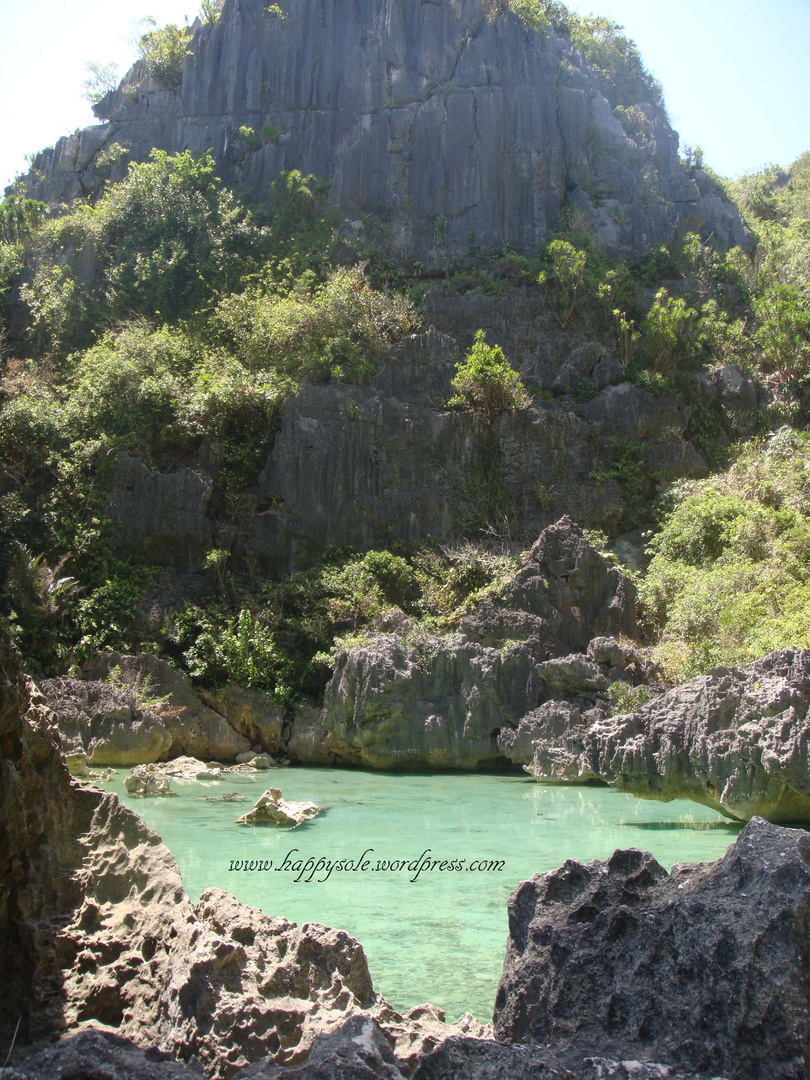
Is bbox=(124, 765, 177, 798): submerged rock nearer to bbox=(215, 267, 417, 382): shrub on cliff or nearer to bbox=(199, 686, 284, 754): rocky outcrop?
bbox=(199, 686, 284, 754): rocky outcrop

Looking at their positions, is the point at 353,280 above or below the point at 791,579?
above

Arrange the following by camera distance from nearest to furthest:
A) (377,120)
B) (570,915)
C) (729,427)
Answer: (570,915) → (729,427) → (377,120)

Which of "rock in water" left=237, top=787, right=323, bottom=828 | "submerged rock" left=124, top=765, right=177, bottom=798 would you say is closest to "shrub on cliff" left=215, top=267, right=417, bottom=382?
"submerged rock" left=124, top=765, right=177, bottom=798

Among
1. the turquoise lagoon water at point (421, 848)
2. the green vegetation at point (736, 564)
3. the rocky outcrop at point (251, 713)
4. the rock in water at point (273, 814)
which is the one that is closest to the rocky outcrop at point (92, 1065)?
the turquoise lagoon water at point (421, 848)

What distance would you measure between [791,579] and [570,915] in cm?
1109

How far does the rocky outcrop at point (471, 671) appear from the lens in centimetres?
1397

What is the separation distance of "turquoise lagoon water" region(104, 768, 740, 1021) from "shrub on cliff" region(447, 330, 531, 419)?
10354mm

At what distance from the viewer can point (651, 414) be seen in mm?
20875

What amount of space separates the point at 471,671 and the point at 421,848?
631cm

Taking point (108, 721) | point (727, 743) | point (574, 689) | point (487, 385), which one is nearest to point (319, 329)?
point (487, 385)

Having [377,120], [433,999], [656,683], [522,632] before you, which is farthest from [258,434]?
[433,999]

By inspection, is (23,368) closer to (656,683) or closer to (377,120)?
(377,120)

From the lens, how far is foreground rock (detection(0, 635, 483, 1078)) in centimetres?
297

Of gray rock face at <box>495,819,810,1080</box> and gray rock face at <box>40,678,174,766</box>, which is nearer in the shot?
gray rock face at <box>495,819,810,1080</box>
